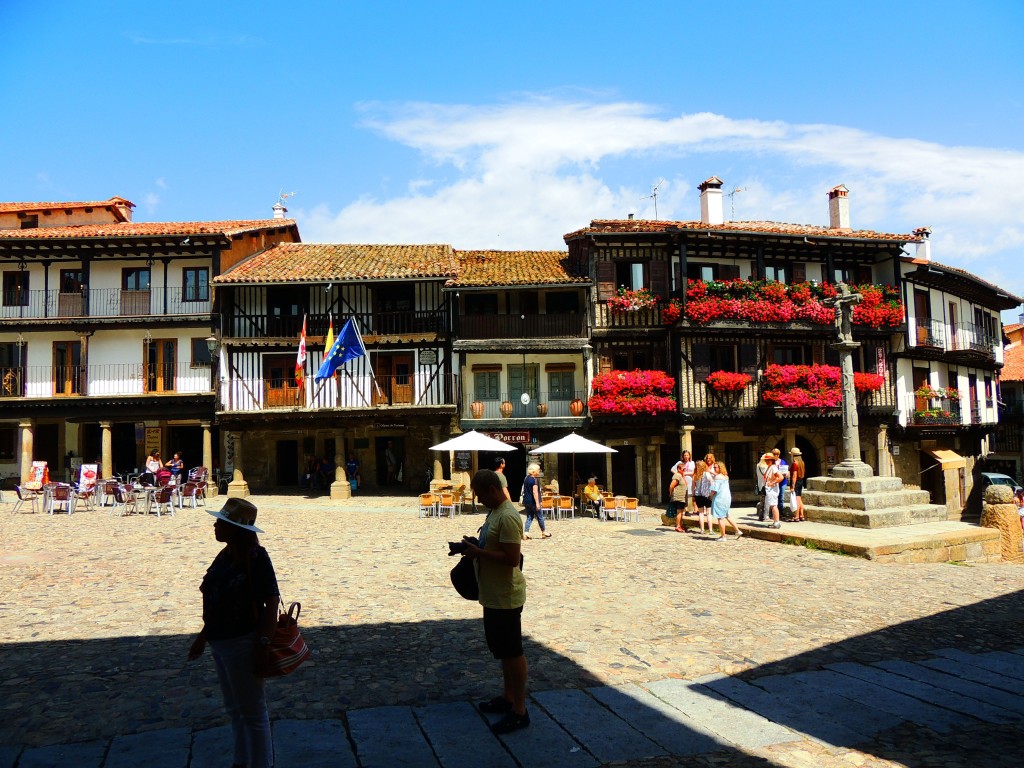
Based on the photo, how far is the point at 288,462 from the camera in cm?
2925

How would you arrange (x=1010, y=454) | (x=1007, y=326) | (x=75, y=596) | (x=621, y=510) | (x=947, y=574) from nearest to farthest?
(x=75, y=596), (x=947, y=574), (x=621, y=510), (x=1010, y=454), (x=1007, y=326)

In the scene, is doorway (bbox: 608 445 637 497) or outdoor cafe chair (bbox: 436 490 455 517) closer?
outdoor cafe chair (bbox: 436 490 455 517)

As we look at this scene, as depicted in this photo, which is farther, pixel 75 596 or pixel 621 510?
pixel 621 510

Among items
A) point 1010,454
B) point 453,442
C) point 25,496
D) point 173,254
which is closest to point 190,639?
point 453,442

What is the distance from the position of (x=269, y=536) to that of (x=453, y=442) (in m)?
6.40

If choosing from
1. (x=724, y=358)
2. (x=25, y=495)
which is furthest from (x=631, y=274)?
(x=25, y=495)

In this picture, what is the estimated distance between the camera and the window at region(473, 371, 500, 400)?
86.5 feet

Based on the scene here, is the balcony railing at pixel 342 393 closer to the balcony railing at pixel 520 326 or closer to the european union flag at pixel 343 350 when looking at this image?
the balcony railing at pixel 520 326

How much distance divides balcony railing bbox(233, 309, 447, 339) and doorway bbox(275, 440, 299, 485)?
5153mm

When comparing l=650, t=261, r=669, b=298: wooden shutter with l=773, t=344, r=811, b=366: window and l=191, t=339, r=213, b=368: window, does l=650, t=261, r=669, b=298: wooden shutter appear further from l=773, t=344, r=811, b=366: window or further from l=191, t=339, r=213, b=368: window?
l=191, t=339, r=213, b=368: window

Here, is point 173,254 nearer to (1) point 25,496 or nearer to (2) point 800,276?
(1) point 25,496

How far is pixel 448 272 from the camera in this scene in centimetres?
2569

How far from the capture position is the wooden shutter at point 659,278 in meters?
25.5

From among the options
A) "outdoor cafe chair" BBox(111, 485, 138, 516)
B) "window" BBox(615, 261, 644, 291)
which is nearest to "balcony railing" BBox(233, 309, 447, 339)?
"window" BBox(615, 261, 644, 291)
